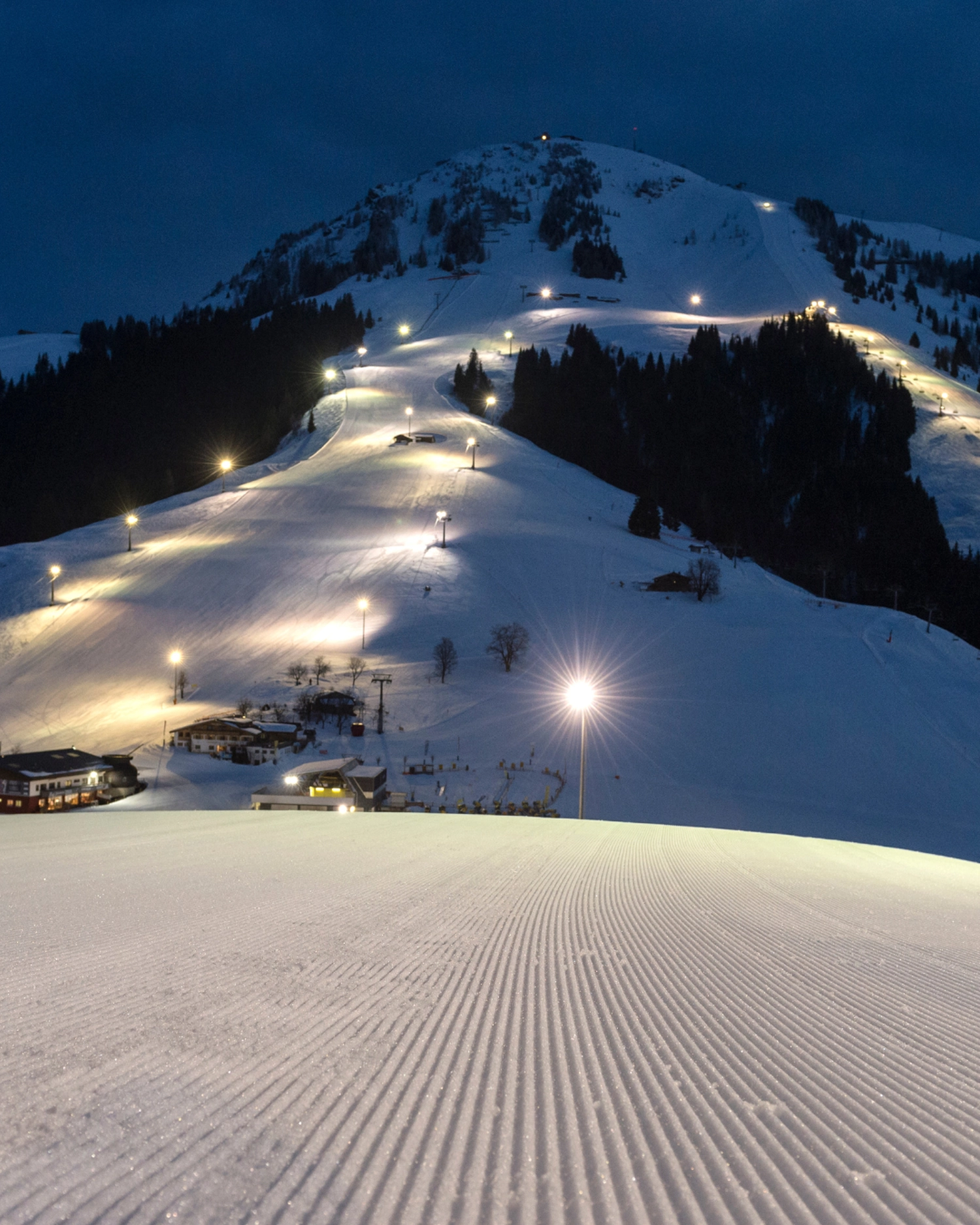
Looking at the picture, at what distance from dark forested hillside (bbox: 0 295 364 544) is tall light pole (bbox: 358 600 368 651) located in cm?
5818

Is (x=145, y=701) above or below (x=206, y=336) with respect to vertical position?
below

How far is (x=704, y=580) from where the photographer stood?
5641cm

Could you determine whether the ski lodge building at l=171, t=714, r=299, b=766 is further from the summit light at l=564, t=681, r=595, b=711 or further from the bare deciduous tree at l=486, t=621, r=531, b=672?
the summit light at l=564, t=681, r=595, b=711

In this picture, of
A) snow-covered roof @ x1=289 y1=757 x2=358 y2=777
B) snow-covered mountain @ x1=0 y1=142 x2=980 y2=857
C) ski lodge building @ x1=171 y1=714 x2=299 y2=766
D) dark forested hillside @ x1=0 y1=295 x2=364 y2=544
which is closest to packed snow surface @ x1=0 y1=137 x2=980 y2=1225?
snow-covered mountain @ x1=0 y1=142 x2=980 y2=857

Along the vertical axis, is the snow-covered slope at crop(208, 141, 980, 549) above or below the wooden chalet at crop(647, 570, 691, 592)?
above

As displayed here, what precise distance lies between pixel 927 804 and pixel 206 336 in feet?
454

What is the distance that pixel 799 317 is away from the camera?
397ft

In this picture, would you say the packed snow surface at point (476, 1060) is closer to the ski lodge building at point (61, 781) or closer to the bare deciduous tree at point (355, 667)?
the ski lodge building at point (61, 781)

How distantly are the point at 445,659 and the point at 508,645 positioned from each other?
4189mm

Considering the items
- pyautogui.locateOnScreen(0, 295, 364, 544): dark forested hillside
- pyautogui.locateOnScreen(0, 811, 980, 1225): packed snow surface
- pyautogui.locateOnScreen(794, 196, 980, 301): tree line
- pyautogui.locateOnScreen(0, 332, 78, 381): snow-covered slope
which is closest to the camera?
pyautogui.locateOnScreen(0, 811, 980, 1225): packed snow surface

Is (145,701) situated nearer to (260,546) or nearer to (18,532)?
(260,546)

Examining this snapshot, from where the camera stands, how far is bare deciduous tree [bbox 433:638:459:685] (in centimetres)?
4316

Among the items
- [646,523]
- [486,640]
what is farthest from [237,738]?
[646,523]

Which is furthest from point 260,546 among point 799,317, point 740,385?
point 799,317
